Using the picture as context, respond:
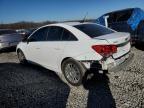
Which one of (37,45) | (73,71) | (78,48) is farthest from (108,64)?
(37,45)

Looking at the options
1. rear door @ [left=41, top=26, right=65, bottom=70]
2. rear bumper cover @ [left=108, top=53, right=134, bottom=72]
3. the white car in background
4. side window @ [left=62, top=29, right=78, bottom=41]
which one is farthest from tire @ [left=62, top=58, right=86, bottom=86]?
rear bumper cover @ [left=108, top=53, right=134, bottom=72]

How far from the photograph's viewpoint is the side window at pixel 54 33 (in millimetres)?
5840

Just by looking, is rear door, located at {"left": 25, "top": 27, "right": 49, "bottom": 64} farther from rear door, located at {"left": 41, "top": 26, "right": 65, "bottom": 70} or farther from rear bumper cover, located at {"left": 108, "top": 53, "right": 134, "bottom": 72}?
rear bumper cover, located at {"left": 108, "top": 53, "right": 134, "bottom": 72}

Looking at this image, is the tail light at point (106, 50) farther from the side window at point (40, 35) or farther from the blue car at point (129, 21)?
the blue car at point (129, 21)

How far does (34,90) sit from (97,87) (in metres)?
1.56

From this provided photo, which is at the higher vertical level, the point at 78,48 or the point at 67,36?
the point at 67,36

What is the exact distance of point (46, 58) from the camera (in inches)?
247

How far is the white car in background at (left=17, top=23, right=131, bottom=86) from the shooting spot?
4.77m

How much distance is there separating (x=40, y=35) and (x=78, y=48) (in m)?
2.00

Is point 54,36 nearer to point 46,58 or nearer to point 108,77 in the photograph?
point 46,58

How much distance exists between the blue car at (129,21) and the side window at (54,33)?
4072 mm

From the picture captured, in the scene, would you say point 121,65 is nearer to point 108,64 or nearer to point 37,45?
point 108,64

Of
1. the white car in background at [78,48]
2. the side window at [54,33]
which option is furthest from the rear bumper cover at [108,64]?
the side window at [54,33]

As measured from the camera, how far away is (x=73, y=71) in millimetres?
5395
